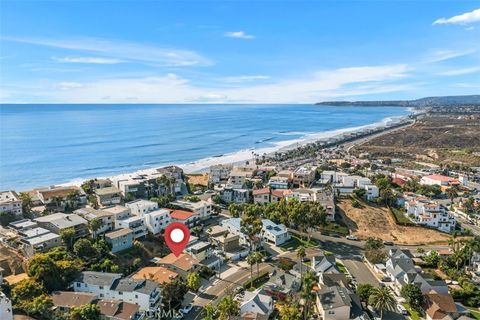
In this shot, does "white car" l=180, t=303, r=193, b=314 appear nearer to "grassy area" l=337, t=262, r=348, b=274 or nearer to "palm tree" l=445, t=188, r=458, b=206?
"grassy area" l=337, t=262, r=348, b=274

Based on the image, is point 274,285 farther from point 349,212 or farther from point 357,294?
point 349,212

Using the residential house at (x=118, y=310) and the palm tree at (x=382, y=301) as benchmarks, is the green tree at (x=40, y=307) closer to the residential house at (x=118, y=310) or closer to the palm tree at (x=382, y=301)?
the residential house at (x=118, y=310)

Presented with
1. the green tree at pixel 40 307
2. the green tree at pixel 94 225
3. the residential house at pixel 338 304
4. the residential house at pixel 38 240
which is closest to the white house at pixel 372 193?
the residential house at pixel 338 304

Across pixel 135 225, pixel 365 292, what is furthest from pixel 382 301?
pixel 135 225

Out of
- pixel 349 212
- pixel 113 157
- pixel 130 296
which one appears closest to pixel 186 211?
pixel 130 296

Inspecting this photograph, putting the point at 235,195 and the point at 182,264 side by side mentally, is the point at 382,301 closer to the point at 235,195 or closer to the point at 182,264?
the point at 182,264

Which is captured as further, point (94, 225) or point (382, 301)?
point (94, 225)
